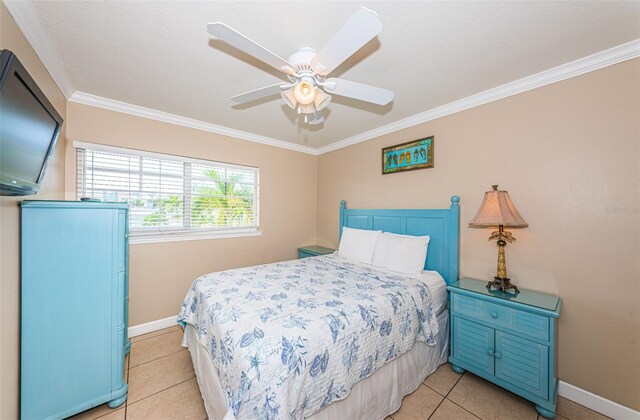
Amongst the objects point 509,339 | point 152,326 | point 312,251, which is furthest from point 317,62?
point 152,326

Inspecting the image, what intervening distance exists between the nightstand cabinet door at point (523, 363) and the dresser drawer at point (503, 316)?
7 cm

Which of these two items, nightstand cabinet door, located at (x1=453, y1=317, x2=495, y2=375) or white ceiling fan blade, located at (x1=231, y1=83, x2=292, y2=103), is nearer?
white ceiling fan blade, located at (x1=231, y1=83, x2=292, y2=103)

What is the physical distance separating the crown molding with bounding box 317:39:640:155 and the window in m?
2.22

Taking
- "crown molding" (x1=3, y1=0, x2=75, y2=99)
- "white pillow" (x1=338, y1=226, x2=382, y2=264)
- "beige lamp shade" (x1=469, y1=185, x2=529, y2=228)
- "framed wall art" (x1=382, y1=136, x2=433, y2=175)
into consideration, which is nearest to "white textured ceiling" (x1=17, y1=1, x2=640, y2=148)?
"crown molding" (x1=3, y1=0, x2=75, y2=99)

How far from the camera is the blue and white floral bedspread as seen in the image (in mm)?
1140

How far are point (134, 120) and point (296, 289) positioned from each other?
2552 mm

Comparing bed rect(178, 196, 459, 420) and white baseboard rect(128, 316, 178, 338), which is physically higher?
bed rect(178, 196, 459, 420)

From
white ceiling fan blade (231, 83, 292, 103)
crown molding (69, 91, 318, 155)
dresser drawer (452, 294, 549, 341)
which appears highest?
crown molding (69, 91, 318, 155)

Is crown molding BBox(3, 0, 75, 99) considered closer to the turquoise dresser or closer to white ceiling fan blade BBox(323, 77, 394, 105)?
the turquoise dresser

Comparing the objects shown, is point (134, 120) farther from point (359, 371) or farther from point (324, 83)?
point (359, 371)

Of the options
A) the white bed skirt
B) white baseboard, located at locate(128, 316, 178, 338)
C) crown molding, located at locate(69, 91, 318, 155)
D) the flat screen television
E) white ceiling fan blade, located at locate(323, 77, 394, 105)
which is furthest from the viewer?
white baseboard, located at locate(128, 316, 178, 338)

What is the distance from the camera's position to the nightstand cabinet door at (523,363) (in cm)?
163

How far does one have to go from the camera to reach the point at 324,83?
1536mm

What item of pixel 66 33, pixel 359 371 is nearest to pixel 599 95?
Result: pixel 359 371
